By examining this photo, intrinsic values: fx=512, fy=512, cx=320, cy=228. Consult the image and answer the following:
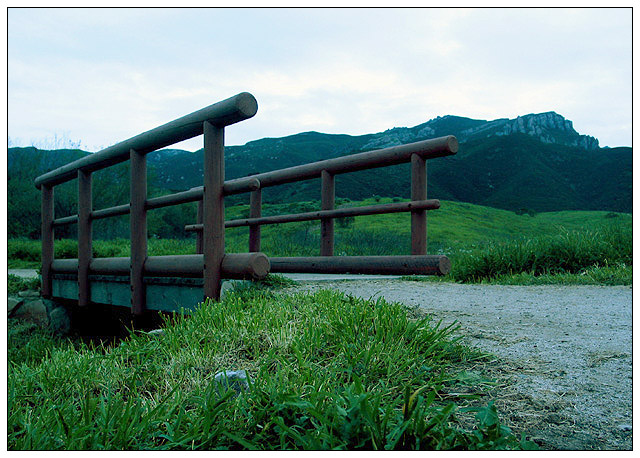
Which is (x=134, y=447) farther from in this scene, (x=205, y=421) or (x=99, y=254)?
(x=99, y=254)

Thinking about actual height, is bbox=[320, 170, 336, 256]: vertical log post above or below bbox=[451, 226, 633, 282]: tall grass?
above

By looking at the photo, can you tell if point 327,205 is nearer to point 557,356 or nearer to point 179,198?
point 179,198

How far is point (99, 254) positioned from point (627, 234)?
9.62 metres

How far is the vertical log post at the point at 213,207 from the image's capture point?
13.3ft

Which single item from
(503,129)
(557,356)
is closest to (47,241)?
(557,356)

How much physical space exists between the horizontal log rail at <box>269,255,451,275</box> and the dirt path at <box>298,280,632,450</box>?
10.3 inches

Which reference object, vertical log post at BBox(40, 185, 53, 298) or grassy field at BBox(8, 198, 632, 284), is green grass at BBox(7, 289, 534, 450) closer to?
grassy field at BBox(8, 198, 632, 284)

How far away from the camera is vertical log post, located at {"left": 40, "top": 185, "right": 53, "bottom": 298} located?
7.30 m

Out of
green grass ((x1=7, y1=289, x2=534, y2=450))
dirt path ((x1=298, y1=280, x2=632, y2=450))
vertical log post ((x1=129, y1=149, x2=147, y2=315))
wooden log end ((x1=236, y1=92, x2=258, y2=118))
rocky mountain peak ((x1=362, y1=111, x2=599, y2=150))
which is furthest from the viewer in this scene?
rocky mountain peak ((x1=362, y1=111, x2=599, y2=150))

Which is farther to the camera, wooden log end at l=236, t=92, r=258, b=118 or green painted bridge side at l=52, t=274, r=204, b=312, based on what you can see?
green painted bridge side at l=52, t=274, r=204, b=312

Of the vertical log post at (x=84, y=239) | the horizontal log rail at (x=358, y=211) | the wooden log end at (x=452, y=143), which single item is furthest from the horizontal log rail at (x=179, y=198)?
the wooden log end at (x=452, y=143)

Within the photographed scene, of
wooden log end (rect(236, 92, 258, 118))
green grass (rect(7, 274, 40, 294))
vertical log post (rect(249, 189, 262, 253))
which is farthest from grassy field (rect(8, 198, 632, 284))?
wooden log end (rect(236, 92, 258, 118))

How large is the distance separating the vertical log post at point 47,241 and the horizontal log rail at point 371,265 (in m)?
3.65

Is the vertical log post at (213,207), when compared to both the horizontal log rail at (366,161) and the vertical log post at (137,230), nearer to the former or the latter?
the horizontal log rail at (366,161)
